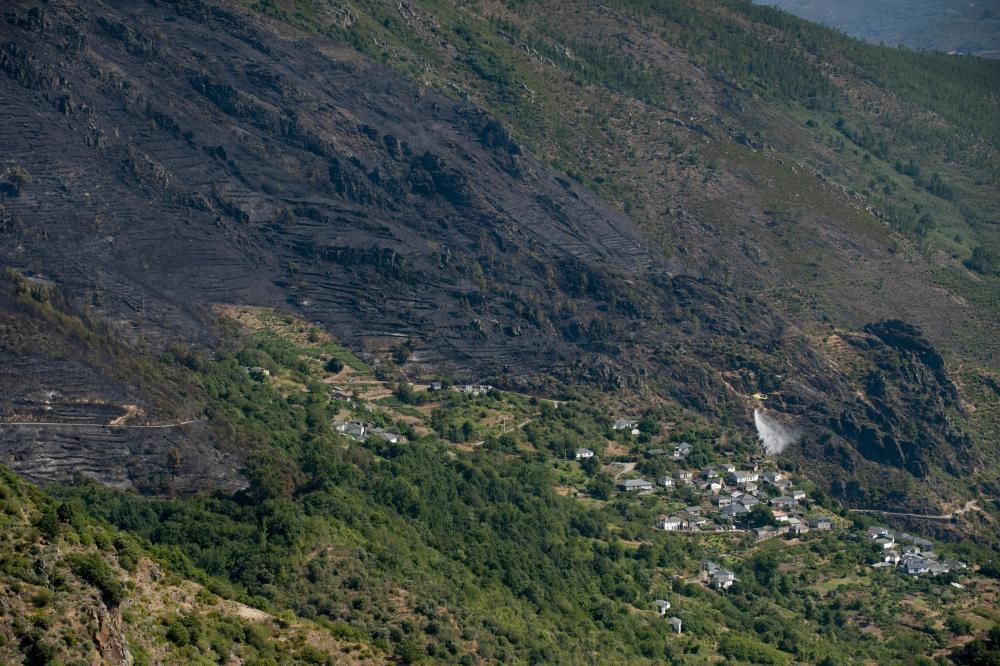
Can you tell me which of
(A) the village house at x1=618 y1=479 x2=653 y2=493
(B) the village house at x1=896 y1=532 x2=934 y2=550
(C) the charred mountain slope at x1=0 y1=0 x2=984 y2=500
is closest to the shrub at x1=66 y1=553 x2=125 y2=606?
(C) the charred mountain slope at x1=0 y1=0 x2=984 y2=500

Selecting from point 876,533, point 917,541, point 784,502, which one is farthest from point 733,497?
point 917,541

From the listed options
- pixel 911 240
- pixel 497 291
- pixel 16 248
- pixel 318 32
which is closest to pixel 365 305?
pixel 497 291

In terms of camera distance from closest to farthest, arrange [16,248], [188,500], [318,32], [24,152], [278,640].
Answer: [278,640], [188,500], [16,248], [24,152], [318,32]

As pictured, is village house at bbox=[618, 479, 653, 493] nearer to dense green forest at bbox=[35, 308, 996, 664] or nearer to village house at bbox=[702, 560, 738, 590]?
dense green forest at bbox=[35, 308, 996, 664]

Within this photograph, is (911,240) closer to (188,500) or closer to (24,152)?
(24,152)

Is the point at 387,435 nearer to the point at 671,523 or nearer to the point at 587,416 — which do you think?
the point at 671,523
